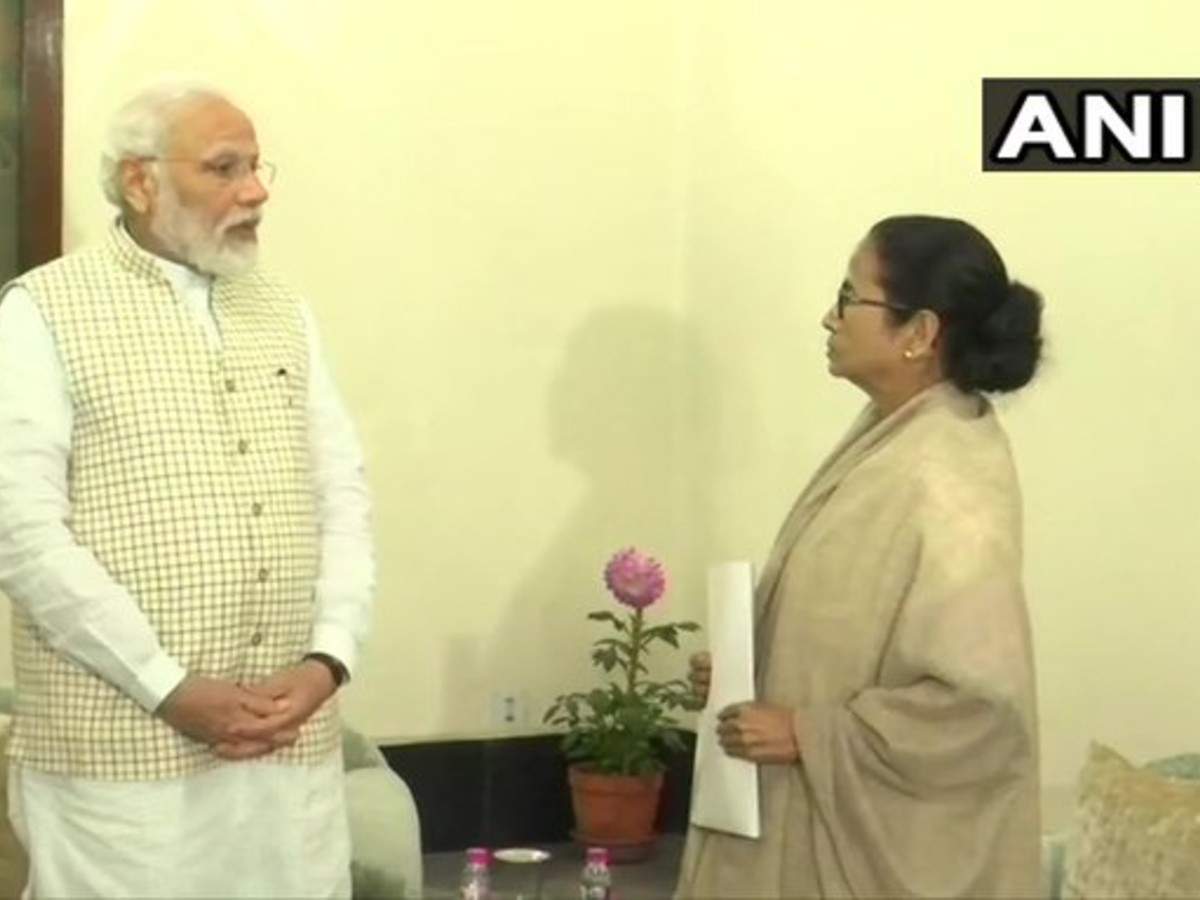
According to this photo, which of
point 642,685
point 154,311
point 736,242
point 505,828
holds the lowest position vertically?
point 505,828

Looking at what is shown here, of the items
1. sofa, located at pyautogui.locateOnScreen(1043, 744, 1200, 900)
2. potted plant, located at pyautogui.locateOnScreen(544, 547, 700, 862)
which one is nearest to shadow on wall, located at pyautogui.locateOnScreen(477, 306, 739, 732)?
potted plant, located at pyautogui.locateOnScreen(544, 547, 700, 862)

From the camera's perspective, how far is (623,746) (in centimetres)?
360

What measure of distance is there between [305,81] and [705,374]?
2.66ft

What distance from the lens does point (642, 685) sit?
3699 millimetres

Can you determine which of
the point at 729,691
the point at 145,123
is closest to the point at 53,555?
the point at 145,123

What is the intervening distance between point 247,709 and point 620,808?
1.44 m

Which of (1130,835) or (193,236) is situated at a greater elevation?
(193,236)

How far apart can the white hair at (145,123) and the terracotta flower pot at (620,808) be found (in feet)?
5.03

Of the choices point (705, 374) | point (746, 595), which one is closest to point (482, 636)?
point (705, 374)

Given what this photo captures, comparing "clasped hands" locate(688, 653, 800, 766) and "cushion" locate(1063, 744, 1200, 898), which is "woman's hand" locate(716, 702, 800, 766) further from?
"cushion" locate(1063, 744, 1200, 898)

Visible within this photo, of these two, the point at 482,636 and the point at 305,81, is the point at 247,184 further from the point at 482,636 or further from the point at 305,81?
the point at 482,636

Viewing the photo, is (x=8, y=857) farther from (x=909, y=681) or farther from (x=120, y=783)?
(x=909, y=681)

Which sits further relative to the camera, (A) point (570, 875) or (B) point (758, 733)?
(A) point (570, 875)

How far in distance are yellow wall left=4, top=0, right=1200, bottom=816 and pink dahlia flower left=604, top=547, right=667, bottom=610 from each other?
0.27m
